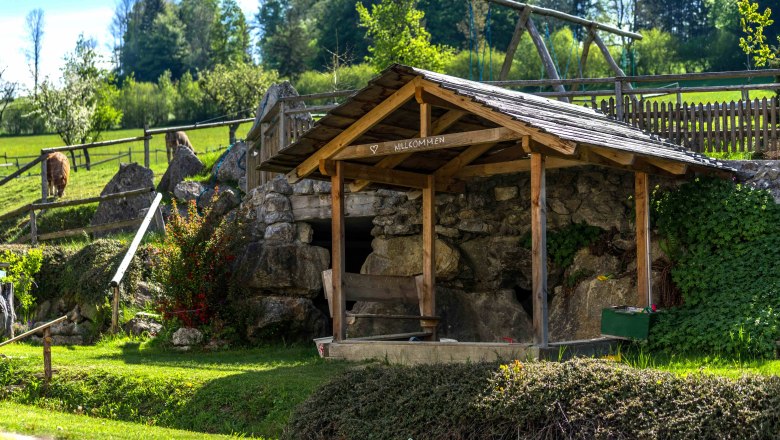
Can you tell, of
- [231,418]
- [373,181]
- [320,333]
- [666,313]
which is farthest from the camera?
[320,333]

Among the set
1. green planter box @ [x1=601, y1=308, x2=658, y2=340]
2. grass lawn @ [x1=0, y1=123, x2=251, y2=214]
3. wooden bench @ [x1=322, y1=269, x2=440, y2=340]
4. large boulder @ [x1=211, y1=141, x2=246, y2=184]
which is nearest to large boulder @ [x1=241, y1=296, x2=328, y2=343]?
wooden bench @ [x1=322, y1=269, x2=440, y2=340]

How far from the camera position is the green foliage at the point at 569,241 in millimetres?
15383

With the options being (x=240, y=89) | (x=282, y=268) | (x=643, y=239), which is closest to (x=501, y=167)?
(x=643, y=239)

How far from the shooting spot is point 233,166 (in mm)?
23234

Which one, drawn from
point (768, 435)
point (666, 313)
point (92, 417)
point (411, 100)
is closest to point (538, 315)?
point (666, 313)

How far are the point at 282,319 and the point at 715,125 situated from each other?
7894 mm

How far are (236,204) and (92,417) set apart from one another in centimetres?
841

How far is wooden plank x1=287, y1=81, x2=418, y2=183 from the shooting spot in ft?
43.1

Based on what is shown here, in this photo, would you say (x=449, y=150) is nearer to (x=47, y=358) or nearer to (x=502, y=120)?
(x=502, y=120)

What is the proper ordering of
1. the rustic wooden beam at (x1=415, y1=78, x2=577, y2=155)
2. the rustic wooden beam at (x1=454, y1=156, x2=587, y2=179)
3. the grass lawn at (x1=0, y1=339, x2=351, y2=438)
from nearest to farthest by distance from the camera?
1. the grass lawn at (x1=0, y1=339, x2=351, y2=438)
2. the rustic wooden beam at (x1=415, y1=78, x2=577, y2=155)
3. the rustic wooden beam at (x1=454, y1=156, x2=587, y2=179)

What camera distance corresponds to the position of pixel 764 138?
52.3 ft

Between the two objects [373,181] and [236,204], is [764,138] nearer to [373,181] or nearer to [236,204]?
[373,181]

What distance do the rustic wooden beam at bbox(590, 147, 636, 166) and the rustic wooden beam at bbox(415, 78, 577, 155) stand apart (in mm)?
905

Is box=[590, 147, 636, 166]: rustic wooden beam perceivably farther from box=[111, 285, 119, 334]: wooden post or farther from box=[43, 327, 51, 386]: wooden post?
box=[111, 285, 119, 334]: wooden post
